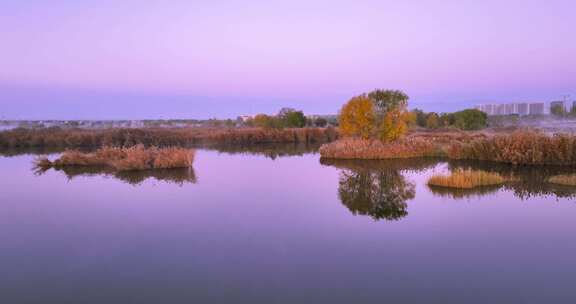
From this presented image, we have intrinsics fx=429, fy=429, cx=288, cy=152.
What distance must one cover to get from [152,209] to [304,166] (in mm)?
10205

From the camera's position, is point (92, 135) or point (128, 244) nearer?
point (128, 244)

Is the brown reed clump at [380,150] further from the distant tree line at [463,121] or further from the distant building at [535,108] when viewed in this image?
the distant building at [535,108]

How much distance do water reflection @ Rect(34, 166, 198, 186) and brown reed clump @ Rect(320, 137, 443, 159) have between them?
325 inches

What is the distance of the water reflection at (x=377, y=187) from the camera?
32.9 feet

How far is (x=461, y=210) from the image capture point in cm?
972

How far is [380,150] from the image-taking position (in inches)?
869

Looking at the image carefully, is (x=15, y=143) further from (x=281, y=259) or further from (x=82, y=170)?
(x=281, y=259)

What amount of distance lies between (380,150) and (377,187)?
367 inches

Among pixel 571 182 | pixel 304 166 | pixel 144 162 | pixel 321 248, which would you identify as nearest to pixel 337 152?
pixel 304 166

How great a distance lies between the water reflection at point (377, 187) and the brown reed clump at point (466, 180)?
0.81 metres

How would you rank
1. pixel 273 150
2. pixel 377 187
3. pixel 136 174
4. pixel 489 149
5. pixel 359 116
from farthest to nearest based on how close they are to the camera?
pixel 273 150
pixel 359 116
pixel 489 149
pixel 136 174
pixel 377 187

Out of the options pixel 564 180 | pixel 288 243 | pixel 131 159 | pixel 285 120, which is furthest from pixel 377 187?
pixel 285 120

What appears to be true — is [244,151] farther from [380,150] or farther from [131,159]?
[131,159]

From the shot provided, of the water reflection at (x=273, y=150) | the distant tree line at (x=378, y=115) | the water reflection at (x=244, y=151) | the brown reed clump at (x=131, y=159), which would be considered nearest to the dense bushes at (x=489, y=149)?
the distant tree line at (x=378, y=115)
